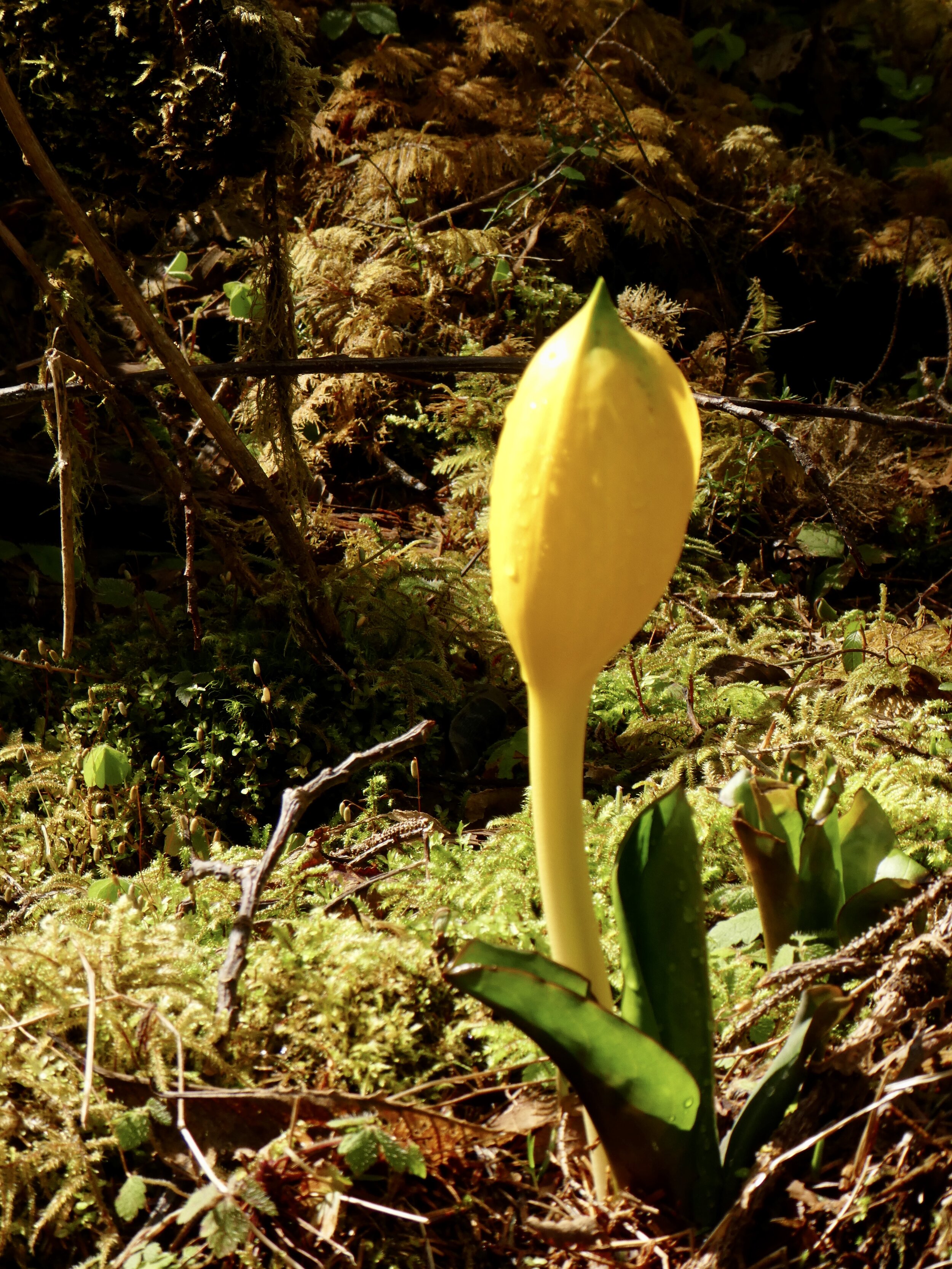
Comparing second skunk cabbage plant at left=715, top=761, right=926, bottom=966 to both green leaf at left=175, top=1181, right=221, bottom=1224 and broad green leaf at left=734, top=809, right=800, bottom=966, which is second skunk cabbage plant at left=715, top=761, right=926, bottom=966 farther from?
green leaf at left=175, top=1181, right=221, bottom=1224

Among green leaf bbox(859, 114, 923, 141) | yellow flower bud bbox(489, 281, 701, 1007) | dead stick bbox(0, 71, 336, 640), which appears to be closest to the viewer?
yellow flower bud bbox(489, 281, 701, 1007)

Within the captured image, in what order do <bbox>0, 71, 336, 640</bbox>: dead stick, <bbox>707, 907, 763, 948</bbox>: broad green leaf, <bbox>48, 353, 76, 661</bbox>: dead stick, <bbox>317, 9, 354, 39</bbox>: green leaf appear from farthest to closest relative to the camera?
<bbox>317, 9, 354, 39</bbox>: green leaf → <bbox>48, 353, 76, 661</bbox>: dead stick → <bbox>0, 71, 336, 640</bbox>: dead stick → <bbox>707, 907, 763, 948</bbox>: broad green leaf

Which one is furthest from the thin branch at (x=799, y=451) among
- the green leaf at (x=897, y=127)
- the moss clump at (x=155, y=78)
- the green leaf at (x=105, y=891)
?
the green leaf at (x=897, y=127)

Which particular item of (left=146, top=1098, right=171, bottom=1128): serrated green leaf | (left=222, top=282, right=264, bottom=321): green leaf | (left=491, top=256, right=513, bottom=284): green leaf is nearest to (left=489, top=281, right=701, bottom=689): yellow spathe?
(left=146, top=1098, right=171, bottom=1128): serrated green leaf

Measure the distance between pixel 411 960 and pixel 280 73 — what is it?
1548 mm

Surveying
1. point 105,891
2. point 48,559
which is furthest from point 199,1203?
point 48,559

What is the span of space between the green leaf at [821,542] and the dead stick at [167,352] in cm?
140

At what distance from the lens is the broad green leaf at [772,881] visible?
0.92 m

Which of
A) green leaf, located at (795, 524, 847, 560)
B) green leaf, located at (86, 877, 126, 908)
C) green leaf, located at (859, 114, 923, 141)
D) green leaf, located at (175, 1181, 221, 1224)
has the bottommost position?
green leaf, located at (795, 524, 847, 560)

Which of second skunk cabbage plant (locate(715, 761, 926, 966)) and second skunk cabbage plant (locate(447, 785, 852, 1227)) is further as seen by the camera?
second skunk cabbage plant (locate(715, 761, 926, 966))

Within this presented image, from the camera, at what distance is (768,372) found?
298 centimetres

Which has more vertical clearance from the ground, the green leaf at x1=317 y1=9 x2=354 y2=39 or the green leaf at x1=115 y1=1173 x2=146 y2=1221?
the green leaf at x1=317 y1=9 x2=354 y2=39

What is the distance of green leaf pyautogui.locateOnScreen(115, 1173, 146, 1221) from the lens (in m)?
0.84

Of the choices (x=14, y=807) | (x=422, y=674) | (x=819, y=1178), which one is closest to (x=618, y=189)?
(x=422, y=674)
